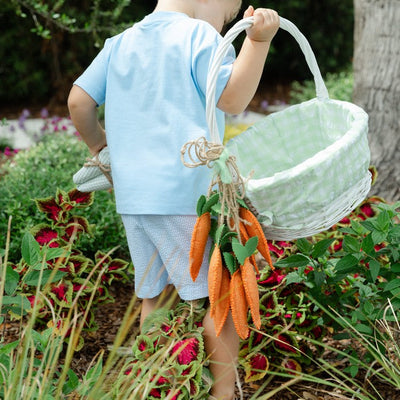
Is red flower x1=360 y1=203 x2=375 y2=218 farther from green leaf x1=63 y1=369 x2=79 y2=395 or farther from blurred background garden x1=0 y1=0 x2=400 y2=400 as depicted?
green leaf x1=63 y1=369 x2=79 y2=395

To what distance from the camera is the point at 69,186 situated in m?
3.29

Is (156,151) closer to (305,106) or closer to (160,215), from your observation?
(160,215)

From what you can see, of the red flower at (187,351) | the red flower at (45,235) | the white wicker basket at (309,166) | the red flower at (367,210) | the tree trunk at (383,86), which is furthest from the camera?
the tree trunk at (383,86)

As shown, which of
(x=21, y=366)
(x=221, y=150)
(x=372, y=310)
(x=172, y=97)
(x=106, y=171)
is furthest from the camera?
(x=106, y=171)

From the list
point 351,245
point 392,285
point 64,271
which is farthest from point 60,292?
point 392,285

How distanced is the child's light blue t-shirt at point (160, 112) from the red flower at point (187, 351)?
411 millimetres

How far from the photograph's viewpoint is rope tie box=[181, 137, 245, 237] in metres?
1.73

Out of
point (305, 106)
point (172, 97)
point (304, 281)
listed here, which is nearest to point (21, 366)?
point (172, 97)

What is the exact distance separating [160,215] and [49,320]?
742mm

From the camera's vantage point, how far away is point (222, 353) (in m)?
1.99

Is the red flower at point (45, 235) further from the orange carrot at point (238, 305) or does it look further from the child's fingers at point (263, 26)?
the child's fingers at point (263, 26)

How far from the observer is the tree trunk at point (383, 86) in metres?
3.76

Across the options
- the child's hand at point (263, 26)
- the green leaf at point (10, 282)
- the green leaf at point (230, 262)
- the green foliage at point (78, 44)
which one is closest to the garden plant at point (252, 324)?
the green leaf at point (10, 282)

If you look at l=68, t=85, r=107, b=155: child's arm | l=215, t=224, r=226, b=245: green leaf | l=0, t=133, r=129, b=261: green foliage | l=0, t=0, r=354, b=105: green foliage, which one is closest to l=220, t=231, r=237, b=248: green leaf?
l=215, t=224, r=226, b=245: green leaf
